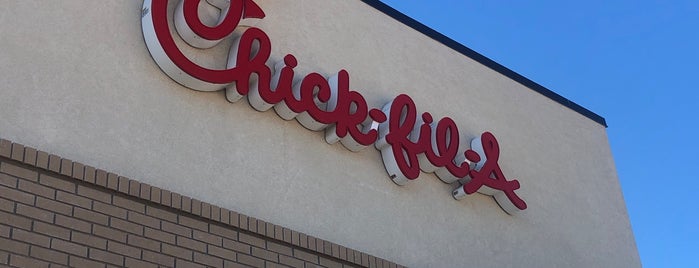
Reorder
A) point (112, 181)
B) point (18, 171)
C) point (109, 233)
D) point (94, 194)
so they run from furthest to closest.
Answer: point (112, 181)
point (94, 194)
point (109, 233)
point (18, 171)

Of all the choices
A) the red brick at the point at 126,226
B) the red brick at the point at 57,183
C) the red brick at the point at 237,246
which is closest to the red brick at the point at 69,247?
the red brick at the point at 126,226

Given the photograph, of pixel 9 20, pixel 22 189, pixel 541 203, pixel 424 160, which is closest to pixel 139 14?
pixel 9 20

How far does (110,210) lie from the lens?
7.27 m

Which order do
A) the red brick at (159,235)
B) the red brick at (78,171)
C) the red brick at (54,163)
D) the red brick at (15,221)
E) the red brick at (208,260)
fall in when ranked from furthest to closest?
the red brick at (208,260), the red brick at (159,235), the red brick at (78,171), the red brick at (54,163), the red brick at (15,221)

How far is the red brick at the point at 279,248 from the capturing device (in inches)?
327

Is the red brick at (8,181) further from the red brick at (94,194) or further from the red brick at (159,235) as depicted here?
the red brick at (159,235)

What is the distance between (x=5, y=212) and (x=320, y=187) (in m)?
3.38

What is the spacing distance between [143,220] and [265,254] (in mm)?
1255

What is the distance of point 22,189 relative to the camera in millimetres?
6875

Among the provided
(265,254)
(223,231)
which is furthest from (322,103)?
(223,231)

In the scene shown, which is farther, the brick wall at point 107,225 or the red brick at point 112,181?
the red brick at point 112,181

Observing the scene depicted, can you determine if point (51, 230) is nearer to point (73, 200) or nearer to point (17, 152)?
point (73, 200)

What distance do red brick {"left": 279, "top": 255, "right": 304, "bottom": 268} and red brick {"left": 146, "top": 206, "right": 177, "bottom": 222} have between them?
1140 mm

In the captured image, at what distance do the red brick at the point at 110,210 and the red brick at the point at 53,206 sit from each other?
0.75 ft
